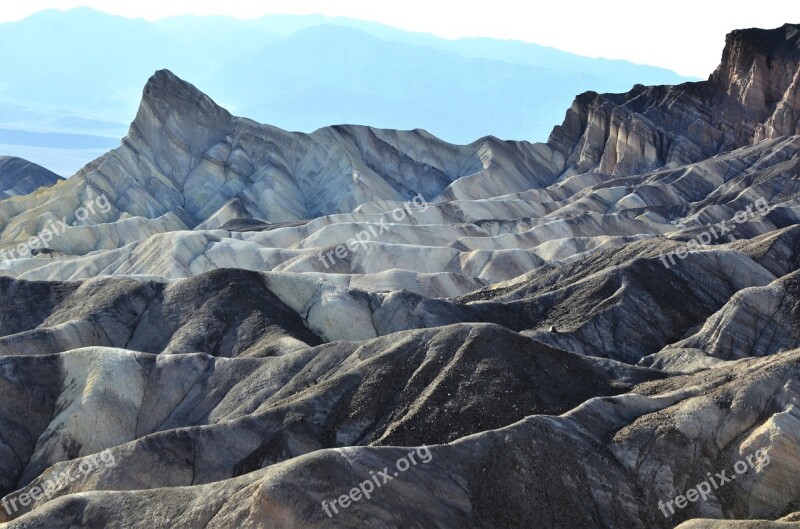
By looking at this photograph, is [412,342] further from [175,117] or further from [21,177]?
[21,177]

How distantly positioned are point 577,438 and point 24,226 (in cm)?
9130

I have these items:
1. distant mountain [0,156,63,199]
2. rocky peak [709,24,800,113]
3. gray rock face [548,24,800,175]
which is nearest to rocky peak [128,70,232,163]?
gray rock face [548,24,800,175]

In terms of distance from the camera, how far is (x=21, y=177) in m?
180

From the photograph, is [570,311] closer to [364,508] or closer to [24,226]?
[364,508]

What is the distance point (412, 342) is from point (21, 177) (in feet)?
473

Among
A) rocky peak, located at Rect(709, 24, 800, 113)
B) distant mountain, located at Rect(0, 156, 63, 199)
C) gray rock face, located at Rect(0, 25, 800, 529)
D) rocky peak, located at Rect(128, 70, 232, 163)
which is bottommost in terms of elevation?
distant mountain, located at Rect(0, 156, 63, 199)

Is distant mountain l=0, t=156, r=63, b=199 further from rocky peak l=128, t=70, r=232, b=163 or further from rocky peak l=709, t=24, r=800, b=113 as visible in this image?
rocky peak l=709, t=24, r=800, b=113

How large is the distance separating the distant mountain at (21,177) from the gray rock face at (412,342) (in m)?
47.5

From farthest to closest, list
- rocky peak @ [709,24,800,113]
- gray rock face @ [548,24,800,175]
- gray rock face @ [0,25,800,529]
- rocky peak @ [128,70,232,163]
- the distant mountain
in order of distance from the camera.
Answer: the distant mountain < rocky peak @ [128,70,232,163] < gray rock face @ [548,24,800,175] < rocky peak @ [709,24,800,113] < gray rock face @ [0,25,800,529]

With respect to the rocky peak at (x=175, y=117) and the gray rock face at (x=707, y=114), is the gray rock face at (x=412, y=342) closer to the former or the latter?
the rocky peak at (x=175, y=117)

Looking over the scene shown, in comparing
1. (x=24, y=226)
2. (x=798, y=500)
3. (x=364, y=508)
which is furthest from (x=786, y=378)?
(x=24, y=226)

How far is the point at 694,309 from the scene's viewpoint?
66.6m

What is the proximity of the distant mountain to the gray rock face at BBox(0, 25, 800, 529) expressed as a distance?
156 ft

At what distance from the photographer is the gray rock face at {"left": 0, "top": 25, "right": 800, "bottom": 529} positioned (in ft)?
121
